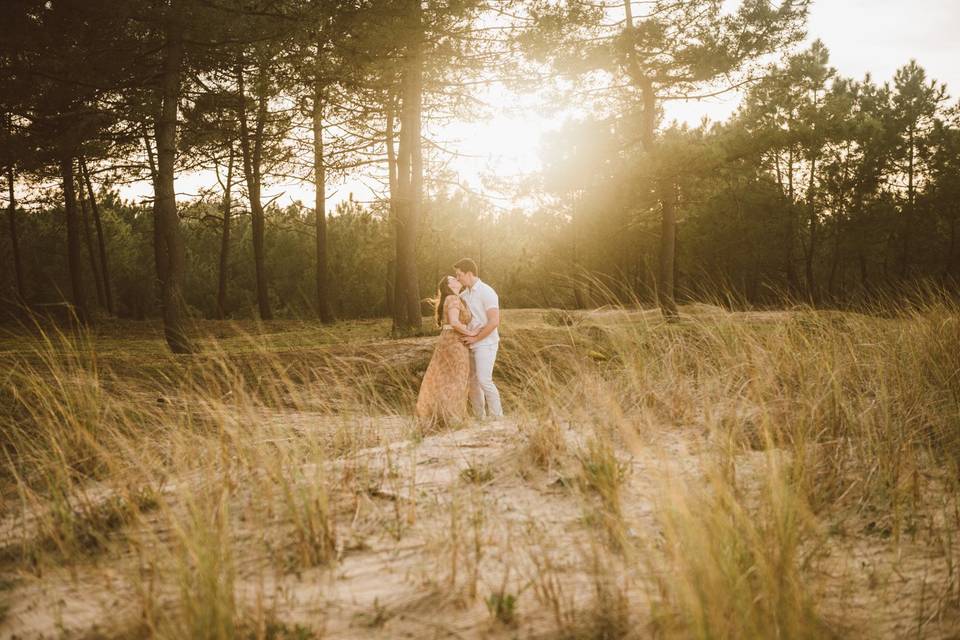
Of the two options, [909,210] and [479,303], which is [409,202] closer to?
[479,303]

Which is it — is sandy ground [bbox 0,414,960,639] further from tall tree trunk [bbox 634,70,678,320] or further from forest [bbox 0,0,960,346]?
tall tree trunk [bbox 634,70,678,320]

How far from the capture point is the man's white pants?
6305mm

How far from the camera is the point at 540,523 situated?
265 cm

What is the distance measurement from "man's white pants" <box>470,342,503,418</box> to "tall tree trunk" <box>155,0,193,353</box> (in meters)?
6.04

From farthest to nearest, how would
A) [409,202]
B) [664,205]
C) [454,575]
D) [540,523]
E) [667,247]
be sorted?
[667,247] < [664,205] < [409,202] < [540,523] < [454,575]

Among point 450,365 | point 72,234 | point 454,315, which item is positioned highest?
point 72,234

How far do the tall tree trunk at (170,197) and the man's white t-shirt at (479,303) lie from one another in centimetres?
602

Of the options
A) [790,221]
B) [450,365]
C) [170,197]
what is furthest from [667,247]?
[790,221]

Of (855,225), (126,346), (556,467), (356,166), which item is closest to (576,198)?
(855,225)

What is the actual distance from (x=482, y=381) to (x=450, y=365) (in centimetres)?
50

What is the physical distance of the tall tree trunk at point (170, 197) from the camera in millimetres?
9641

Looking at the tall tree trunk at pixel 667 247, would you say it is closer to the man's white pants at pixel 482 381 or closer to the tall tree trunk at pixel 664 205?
the tall tree trunk at pixel 664 205

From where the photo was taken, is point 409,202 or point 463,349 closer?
point 463,349

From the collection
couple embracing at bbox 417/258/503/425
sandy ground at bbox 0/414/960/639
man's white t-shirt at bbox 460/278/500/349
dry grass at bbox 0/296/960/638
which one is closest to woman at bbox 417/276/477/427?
couple embracing at bbox 417/258/503/425
